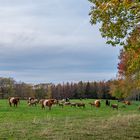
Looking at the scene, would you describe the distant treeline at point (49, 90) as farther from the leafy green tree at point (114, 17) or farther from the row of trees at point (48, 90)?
the leafy green tree at point (114, 17)

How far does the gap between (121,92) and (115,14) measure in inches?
2856

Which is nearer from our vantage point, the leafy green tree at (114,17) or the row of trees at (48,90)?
the leafy green tree at (114,17)

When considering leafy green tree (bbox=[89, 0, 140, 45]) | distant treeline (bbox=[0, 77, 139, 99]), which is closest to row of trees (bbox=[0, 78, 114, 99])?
distant treeline (bbox=[0, 77, 139, 99])

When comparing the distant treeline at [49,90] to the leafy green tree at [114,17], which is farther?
the distant treeline at [49,90]

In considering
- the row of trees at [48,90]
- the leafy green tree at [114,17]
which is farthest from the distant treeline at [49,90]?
the leafy green tree at [114,17]

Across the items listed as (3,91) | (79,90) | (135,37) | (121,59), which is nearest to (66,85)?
(79,90)

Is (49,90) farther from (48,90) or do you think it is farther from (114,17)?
(114,17)

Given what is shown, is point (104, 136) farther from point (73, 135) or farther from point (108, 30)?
point (108, 30)

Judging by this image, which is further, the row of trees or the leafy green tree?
the row of trees

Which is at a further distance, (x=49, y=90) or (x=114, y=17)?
(x=49, y=90)

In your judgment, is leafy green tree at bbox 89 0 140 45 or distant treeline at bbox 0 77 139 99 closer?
leafy green tree at bbox 89 0 140 45

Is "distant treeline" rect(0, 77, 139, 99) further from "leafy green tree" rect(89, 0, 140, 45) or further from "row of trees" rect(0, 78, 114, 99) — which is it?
"leafy green tree" rect(89, 0, 140, 45)

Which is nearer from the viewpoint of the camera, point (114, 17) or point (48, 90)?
A: point (114, 17)

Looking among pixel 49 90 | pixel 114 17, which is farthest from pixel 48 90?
pixel 114 17
